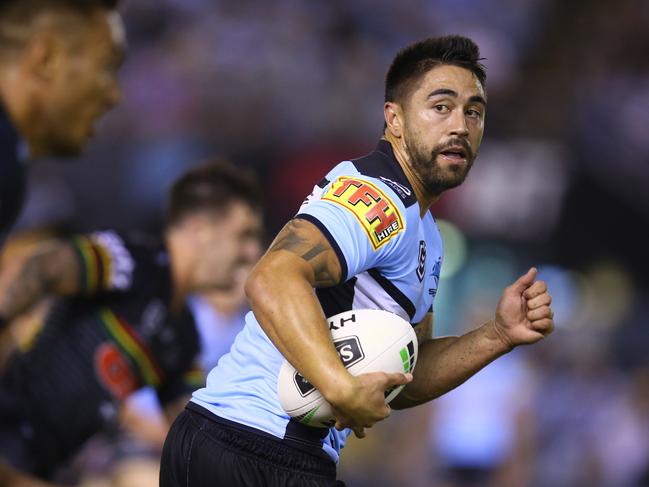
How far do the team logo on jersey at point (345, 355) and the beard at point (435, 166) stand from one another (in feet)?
2.49

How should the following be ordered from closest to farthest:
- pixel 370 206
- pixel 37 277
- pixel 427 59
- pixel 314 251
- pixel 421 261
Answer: pixel 314 251 → pixel 370 206 → pixel 421 261 → pixel 427 59 → pixel 37 277

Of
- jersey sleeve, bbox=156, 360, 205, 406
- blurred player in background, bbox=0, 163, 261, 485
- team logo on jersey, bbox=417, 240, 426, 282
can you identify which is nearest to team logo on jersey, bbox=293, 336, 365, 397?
team logo on jersey, bbox=417, 240, 426, 282

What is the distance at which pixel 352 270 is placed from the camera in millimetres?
3738

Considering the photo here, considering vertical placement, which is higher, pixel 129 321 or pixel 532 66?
pixel 532 66

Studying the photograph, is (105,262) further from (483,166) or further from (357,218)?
(483,166)

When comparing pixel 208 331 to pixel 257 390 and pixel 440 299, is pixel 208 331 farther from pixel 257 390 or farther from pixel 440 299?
pixel 257 390

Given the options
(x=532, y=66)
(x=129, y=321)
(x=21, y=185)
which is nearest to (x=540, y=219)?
(x=532, y=66)

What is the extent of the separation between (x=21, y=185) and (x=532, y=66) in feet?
39.4

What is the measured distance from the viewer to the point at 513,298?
432 centimetres

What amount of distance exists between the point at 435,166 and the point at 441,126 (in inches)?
5.8

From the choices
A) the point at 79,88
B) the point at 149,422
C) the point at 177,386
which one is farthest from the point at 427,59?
the point at 149,422

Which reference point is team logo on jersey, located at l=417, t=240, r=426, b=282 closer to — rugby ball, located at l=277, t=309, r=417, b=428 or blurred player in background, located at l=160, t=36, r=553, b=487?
blurred player in background, located at l=160, t=36, r=553, b=487

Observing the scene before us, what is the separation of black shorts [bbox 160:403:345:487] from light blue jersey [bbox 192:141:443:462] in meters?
0.04

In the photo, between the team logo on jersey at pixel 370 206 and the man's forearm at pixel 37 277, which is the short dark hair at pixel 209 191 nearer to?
the man's forearm at pixel 37 277
